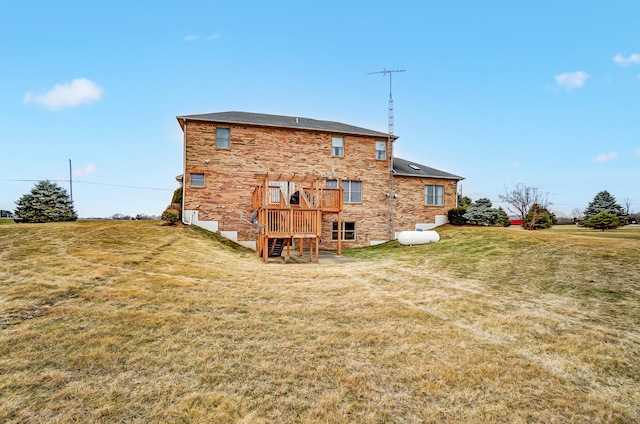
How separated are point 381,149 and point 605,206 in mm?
27151

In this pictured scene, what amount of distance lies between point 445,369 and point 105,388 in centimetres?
444

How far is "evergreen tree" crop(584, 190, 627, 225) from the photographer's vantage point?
30.2 m

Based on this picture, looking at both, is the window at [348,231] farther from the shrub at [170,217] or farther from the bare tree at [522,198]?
the bare tree at [522,198]

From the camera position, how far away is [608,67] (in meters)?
15.2

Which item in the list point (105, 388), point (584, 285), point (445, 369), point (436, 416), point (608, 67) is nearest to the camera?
point (436, 416)

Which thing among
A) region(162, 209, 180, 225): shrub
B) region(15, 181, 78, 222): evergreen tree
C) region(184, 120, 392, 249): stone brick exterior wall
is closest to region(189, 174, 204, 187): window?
region(184, 120, 392, 249): stone brick exterior wall

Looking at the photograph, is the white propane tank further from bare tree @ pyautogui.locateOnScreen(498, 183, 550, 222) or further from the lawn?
bare tree @ pyautogui.locateOnScreen(498, 183, 550, 222)

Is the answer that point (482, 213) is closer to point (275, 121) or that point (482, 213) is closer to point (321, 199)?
point (321, 199)

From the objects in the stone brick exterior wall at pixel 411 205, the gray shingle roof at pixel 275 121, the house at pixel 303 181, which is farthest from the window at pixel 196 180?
the stone brick exterior wall at pixel 411 205

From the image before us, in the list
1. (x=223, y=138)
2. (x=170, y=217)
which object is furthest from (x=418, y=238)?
(x=170, y=217)

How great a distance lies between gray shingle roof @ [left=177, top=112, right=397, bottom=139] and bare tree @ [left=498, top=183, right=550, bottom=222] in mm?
22668

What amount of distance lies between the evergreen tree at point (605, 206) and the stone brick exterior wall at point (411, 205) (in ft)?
67.0

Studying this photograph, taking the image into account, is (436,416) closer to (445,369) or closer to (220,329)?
(445,369)

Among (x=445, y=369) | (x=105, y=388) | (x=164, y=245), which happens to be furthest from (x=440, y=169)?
(x=105, y=388)
